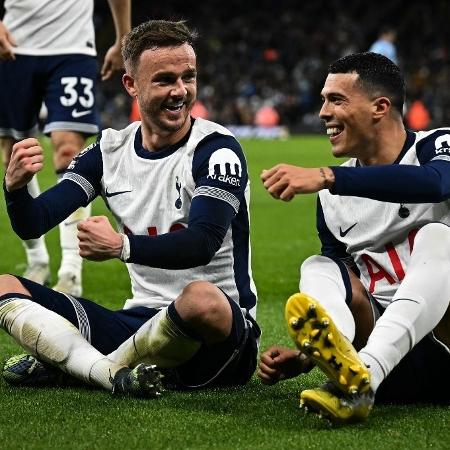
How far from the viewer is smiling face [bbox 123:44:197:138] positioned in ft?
14.5

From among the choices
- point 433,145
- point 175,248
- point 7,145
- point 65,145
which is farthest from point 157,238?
point 7,145

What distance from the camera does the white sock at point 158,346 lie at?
407cm

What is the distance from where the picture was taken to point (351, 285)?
157 inches

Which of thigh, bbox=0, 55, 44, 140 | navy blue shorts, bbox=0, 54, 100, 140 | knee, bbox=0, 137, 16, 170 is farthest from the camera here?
knee, bbox=0, 137, 16, 170

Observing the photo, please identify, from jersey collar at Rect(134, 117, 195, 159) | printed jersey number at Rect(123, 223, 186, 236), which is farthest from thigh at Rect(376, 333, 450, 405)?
jersey collar at Rect(134, 117, 195, 159)

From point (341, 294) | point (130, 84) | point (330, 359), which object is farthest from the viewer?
point (130, 84)

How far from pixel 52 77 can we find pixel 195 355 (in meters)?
3.41

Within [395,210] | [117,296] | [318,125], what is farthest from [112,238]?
[318,125]

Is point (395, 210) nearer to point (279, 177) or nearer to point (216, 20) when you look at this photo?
point (279, 177)

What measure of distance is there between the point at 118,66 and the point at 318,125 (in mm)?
28251

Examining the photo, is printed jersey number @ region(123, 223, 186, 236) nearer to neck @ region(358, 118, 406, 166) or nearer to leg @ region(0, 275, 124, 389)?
leg @ region(0, 275, 124, 389)

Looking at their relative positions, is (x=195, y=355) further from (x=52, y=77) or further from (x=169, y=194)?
(x=52, y=77)

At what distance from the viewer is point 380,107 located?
423 centimetres

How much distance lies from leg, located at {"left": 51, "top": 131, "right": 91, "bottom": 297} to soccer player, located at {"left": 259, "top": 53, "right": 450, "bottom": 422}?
110 inches
